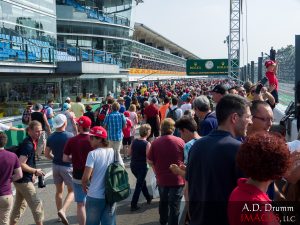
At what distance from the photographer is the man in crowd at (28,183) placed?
6.05 m

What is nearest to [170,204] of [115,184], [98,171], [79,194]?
[115,184]

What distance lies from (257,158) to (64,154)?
4.14m

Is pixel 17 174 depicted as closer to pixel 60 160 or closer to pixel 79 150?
pixel 79 150

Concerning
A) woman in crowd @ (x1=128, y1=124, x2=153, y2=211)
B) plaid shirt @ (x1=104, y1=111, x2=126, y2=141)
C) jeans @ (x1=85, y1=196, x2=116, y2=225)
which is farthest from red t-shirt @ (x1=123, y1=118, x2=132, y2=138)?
jeans @ (x1=85, y1=196, x2=116, y2=225)

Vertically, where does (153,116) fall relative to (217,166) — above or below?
below

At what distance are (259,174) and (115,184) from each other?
2868mm

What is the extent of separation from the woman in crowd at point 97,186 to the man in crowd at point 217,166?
1.92 m

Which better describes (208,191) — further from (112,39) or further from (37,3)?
(112,39)

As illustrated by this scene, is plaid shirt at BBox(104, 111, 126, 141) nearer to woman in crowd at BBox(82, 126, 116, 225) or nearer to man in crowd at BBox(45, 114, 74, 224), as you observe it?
man in crowd at BBox(45, 114, 74, 224)

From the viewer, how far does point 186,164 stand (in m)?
4.76

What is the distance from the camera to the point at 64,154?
20.6 ft

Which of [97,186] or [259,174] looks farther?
[97,186]

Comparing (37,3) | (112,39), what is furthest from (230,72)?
(112,39)

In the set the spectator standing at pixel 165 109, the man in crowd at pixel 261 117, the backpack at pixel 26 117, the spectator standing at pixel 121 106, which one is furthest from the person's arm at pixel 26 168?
the spectator standing at pixel 121 106
